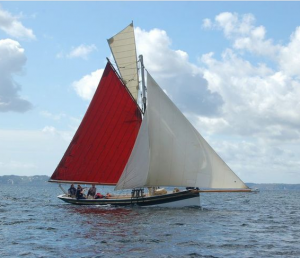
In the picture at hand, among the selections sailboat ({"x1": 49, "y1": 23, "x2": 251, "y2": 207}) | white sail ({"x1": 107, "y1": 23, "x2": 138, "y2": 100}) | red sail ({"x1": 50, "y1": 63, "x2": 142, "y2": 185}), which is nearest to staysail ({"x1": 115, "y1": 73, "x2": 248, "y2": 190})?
sailboat ({"x1": 49, "y1": 23, "x2": 251, "y2": 207})

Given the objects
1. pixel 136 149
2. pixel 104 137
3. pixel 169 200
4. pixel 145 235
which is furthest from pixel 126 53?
pixel 145 235

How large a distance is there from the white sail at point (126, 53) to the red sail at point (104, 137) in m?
1.30

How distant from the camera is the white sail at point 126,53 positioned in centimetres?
4994

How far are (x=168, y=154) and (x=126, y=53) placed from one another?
12861mm

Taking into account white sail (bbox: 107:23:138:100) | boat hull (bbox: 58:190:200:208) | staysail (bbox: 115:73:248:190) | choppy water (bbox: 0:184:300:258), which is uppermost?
white sail (bbox: 107:23:138:100)

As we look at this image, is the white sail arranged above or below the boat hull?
above

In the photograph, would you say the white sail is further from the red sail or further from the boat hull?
the boat hull

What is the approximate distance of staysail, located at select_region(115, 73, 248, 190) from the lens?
44.0m

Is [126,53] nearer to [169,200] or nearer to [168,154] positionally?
[168,154]

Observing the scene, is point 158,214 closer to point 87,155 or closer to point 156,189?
point 156,189

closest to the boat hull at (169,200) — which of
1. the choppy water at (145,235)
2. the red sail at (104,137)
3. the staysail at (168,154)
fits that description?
the choppy water at (145,235)

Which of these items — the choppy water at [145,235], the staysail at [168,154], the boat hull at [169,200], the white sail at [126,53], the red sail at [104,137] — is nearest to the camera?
the choppy water at [145,235]

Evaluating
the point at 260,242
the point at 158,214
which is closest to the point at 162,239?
the point at 260,242

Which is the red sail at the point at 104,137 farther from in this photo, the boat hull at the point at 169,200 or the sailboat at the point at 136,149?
the boat hull at the point at 169,200
